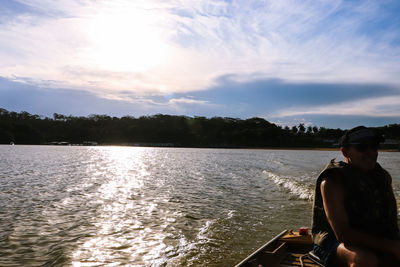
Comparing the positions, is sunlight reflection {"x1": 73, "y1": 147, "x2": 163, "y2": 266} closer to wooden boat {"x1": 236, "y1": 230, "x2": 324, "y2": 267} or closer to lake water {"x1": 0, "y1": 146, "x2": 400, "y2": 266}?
lake water {"x1": 0, "y1": 146, "x2": 400, "y2": 266}

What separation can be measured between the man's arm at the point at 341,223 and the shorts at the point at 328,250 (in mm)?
275

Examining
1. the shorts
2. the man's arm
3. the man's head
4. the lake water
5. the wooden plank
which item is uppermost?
the man's head

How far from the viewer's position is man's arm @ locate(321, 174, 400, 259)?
12.8 feet

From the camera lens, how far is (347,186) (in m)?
3.95

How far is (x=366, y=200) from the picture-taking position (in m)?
4.02

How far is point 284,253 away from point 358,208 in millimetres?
2884

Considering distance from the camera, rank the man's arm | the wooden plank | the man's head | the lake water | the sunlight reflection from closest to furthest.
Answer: the man's arm → the man's head → the wooden plank → the sunlight reflection → the lake water

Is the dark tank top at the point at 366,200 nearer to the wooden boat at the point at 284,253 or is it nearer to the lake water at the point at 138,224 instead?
the wooden boat at the point at 284,253

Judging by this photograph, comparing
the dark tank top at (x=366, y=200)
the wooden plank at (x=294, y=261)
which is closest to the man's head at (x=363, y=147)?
the dark tank top at (x=366, y=200)

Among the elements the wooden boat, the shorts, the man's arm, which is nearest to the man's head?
the man's arm

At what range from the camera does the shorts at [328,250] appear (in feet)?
13.9

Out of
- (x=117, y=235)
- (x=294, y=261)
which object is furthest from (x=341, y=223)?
(x=117, y=235)

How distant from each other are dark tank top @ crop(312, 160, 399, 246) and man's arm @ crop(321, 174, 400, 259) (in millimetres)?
103

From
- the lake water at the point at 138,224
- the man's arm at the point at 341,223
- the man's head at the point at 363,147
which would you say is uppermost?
the man's head at the point at 363,147
